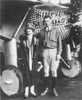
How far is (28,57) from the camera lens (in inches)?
188

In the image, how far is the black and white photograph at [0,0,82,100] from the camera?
475cm

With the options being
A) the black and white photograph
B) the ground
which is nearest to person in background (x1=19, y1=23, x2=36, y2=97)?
the black and white photograph

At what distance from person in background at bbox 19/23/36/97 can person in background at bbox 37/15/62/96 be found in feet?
0.32

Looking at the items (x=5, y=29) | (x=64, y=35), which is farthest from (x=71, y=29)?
(x=5, y=29)

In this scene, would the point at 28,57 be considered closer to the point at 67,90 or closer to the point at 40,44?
the point at 40,44

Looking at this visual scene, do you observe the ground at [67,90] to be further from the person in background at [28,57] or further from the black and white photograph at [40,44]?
Answer: the person in background at [28,57]

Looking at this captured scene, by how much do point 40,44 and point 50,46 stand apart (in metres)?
0.12

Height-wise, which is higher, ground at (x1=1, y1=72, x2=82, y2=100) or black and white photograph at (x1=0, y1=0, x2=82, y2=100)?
black and white photograph at (x1=0, y1=0, x2=82, y2=100)

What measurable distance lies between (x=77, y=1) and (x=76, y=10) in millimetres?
98

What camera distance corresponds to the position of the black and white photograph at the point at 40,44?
4754 millimetres

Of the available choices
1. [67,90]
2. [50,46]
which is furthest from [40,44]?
[67,90]

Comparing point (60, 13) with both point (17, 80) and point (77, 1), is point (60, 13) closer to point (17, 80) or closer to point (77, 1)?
point (77, 1)

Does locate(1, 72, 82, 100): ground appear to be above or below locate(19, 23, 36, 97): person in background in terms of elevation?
below

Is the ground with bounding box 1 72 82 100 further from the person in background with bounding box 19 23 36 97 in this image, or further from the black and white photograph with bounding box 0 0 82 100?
the person in background with bounding box 19 23 36 97
